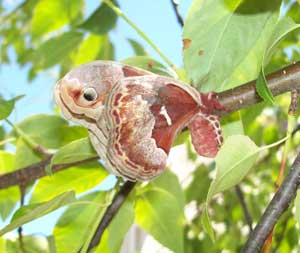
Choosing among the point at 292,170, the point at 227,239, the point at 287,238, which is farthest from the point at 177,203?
the point at 227,239

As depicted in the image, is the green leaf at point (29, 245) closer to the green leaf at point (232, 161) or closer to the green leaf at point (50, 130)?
the green leaf at point (50, 130)

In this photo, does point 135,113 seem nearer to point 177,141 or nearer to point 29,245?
point 177,141

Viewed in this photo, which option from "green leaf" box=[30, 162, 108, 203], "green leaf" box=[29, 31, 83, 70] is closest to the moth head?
"green leaf" box=[30, 162, 108, 203]

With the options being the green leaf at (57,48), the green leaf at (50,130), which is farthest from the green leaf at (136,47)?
the green leaf at (50,130)

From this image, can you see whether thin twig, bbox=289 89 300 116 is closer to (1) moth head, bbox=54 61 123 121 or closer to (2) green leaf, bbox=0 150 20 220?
(1) moth head, bbox=54 61 123 121

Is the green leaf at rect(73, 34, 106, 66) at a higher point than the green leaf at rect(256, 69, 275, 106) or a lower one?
lower

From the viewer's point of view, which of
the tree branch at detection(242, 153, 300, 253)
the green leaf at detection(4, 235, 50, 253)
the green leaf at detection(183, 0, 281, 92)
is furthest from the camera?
the green leaf at detection(4, 235, 50, 253)
